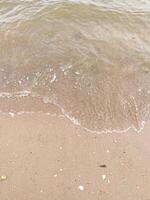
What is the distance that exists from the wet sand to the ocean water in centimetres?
23

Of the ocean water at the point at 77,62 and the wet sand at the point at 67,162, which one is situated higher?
the ocean water at the point at 77,62

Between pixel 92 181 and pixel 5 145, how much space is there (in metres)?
1.17

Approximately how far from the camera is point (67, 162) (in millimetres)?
4137

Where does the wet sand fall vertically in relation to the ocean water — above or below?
below

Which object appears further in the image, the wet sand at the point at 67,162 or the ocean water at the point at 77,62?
the ocean water at the point at 77,62

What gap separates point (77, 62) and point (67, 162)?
6.42 feet

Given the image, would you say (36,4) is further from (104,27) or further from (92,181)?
(92,181)

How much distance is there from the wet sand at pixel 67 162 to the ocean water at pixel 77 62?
0.23 meters

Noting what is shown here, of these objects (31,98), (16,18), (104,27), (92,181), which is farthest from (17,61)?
(92,181)

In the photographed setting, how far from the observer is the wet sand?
3838 millimetres

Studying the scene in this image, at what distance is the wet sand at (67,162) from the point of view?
384cm

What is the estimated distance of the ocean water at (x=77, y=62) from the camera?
16.0 ft

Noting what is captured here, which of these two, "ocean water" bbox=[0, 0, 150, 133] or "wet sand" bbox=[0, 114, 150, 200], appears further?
Result: "ocean water" bbox=[0, 0, 150, 133]

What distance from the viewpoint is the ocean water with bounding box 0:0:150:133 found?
192 inches
